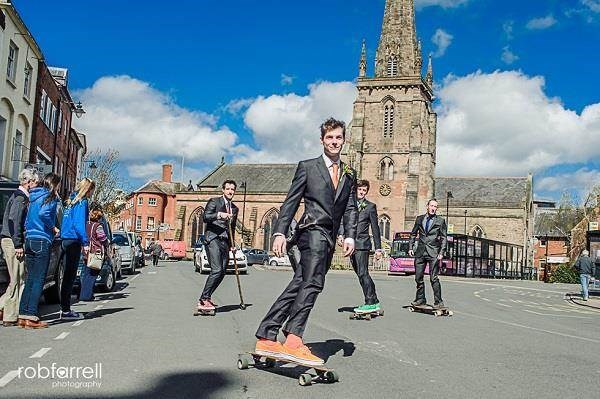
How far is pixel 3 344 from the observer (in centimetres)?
636

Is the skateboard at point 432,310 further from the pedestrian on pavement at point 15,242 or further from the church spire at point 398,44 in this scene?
the church spire at point 398,44

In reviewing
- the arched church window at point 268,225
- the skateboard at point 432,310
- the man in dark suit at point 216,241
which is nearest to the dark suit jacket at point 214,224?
the man in dark suit at point 216,241

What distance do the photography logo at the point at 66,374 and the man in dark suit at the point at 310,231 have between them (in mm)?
1387

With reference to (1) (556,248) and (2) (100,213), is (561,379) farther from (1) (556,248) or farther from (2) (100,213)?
(1) (556,248)

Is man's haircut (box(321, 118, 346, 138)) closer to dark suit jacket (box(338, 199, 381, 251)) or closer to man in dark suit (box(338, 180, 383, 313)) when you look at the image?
man in dark suit (box(338, 180, 383, 313))

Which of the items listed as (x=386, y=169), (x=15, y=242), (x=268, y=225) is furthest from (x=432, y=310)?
(x=268, y=225)

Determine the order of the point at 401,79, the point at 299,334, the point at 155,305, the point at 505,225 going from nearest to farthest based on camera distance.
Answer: the point at 299,334
the point at 155,305
the point at 401,79
the point at 505,225

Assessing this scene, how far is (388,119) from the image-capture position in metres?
72.5

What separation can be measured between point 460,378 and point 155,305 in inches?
271

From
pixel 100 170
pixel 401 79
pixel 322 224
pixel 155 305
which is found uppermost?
pixel 401 79

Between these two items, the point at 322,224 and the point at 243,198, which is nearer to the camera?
the point at 322,224

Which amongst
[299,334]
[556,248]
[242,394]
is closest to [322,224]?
[299,334]

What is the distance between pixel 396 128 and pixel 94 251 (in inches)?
2508

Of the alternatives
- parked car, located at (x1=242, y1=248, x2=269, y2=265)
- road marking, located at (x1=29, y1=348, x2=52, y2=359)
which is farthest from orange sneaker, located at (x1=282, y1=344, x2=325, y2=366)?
parked car, located at (x1=242, y1=248, x2=269, y2=265)
